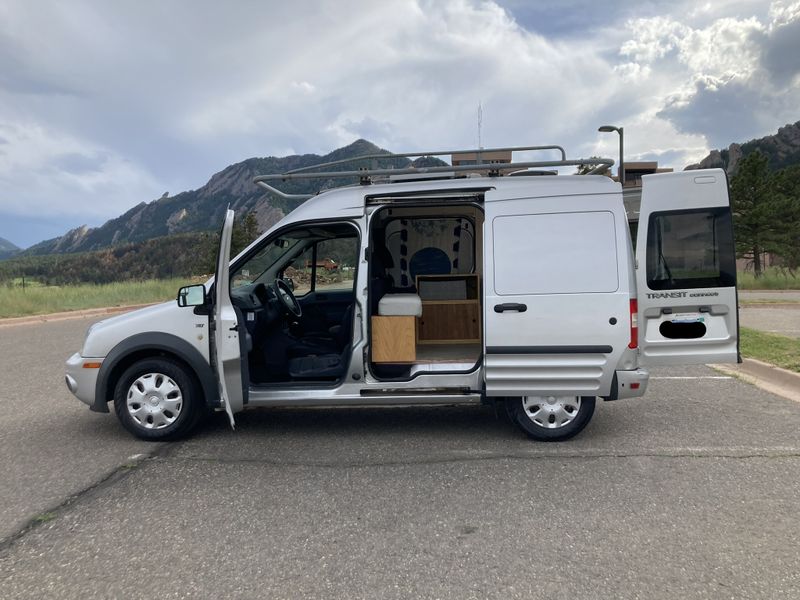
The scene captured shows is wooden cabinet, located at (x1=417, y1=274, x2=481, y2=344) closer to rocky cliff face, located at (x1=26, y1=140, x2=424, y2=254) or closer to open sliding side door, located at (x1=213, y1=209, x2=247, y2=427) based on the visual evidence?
open sliding side door, located at (x1=213, y1=209, x2=247, y2=427)

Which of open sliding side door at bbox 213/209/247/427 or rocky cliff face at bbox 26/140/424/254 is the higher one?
rocky cliff face at bbox 26/140/424/254

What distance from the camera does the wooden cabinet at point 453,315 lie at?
6.86 m

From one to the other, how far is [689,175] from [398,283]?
3.73 metres

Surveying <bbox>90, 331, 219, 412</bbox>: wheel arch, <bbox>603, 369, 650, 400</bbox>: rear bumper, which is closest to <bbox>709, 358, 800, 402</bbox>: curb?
<bbox>603, 369, 650, 400</bbox>: rear bumper

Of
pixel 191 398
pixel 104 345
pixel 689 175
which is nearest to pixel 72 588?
pixel 191 398

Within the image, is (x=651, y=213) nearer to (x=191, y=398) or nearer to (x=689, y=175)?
(x=689, y=175)

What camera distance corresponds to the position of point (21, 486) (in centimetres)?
397

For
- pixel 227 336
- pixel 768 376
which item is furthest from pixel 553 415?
pixel 768 376

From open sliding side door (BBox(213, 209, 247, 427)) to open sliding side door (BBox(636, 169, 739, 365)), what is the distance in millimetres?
3353

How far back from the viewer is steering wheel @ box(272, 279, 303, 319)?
227 inches

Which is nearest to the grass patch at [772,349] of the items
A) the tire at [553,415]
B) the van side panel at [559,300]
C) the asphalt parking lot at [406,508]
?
the asphalt parking lot at [406,508]

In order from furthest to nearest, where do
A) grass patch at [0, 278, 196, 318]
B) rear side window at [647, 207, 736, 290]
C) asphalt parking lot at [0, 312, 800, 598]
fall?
grass patch at [0, 278, 196, 318] < rear side window at [647, 207, 736, 290] < asphalt parking lot at [0, 312, 800, 598]

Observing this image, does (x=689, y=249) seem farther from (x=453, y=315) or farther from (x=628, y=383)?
(x=453, y=315)

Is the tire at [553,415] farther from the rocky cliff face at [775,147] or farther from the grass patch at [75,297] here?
the rocky cliff face at [775,147]
